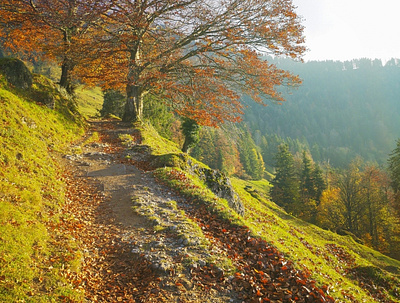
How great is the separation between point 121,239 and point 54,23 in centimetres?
1596

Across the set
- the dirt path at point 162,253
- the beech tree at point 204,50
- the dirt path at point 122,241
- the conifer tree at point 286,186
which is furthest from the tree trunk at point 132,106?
the conifer tree at point 286,186

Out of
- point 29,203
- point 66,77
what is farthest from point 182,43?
point 29,203

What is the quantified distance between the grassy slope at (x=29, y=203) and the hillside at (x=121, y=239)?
0.10ft

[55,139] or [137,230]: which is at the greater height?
[55,139]

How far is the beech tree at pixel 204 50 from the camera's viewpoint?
17531 millimetres

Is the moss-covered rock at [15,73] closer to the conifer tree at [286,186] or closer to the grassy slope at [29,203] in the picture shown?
the grassy slope at [29,203]

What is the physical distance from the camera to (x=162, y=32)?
18.6m

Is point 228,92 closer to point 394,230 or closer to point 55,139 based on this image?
point 55,139

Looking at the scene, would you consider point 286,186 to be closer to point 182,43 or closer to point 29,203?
point 182,43

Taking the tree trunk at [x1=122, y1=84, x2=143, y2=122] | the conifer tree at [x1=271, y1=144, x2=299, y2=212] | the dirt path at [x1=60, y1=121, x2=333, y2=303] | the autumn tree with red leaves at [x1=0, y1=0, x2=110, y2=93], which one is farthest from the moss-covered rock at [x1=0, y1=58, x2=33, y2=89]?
the conifer tree at [x1=271, y1=144, x2=299, y2=212]

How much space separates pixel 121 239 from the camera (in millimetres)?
8203

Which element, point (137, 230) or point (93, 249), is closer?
point (93, 249)

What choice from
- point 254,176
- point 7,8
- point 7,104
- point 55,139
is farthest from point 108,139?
point 254,176

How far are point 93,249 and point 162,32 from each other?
1608 cm
